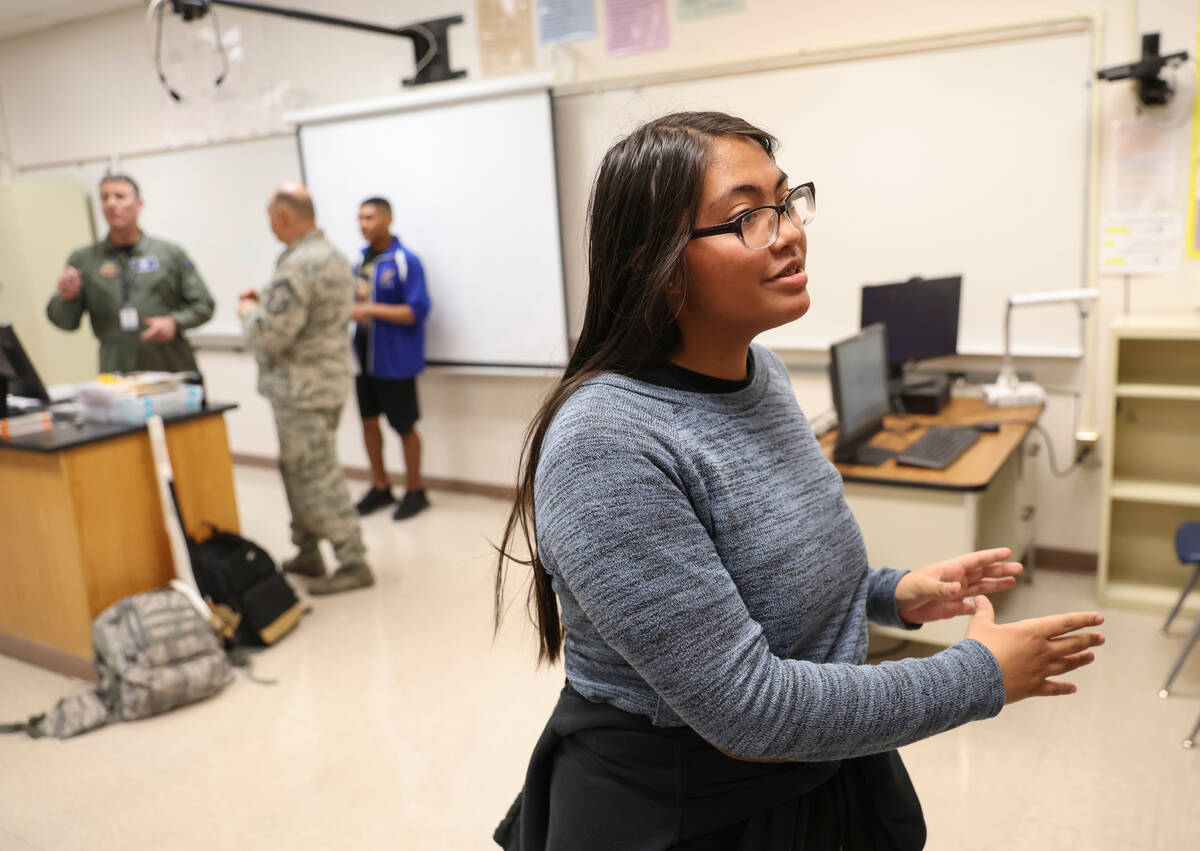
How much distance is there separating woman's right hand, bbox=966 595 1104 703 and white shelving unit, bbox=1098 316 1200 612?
253 cm

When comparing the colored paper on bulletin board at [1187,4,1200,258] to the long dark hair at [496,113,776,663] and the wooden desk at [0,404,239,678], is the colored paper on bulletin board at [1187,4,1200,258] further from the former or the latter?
the wooden desk at [0,404,239,678]

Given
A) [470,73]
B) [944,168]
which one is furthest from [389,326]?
[944,168]

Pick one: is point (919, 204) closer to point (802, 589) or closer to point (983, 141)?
point (983, 141)

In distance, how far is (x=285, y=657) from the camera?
319 cm

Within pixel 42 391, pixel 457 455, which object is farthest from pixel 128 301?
pixel 457 455

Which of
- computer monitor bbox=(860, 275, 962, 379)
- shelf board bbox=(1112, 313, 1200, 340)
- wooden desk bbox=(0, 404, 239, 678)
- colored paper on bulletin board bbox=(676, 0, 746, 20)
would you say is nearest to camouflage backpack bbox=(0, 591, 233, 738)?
wooden desk bbox=(0, 404, 239, 678)

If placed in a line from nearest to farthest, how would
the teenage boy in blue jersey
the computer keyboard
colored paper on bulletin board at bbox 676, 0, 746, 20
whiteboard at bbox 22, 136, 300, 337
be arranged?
the computer keyboard → colored paper on bulletin board at bbox 676, 0, 746, 20 → the teenage boy in blue jersey → whiteboard at bbox 22, 136, 300, 337

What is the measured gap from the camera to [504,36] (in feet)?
14.3

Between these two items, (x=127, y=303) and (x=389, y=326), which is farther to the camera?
(x=389, y=326)

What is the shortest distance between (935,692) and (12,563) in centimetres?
332

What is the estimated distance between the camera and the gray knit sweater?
815 millimetres

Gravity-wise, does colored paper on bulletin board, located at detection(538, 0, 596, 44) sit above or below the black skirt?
above

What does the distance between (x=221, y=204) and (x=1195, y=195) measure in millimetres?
4864

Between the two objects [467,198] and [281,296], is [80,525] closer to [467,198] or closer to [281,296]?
[281,296]
